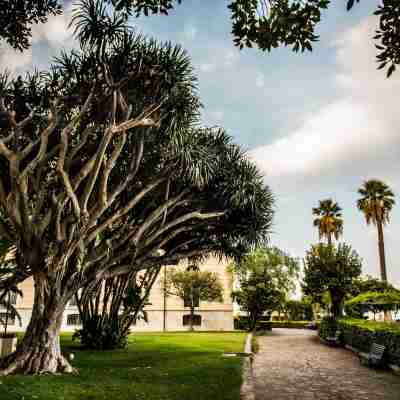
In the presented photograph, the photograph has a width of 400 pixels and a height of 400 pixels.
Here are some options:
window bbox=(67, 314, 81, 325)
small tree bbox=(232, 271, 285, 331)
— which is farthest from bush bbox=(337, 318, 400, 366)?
window bbox=(67, 314, 81, 325)

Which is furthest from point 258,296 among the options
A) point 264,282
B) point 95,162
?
point 95,162

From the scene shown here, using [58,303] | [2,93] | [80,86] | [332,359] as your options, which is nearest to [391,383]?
[332,359]

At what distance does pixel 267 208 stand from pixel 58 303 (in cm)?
802

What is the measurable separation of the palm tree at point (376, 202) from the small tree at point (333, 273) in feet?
38.5

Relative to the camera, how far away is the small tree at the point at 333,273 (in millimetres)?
25312

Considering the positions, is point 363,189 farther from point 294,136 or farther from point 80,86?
point 80,86

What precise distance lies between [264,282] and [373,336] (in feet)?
67.7

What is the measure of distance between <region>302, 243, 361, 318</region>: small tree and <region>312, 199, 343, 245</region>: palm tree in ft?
52.0

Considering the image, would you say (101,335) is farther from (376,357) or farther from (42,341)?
(376,357)

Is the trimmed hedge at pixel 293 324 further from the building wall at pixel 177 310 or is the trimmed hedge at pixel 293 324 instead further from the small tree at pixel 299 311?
the building wall at pixel 177 310

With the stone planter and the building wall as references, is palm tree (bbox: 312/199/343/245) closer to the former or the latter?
the building wall

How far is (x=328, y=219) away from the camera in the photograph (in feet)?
139

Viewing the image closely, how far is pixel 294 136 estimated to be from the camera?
1251 cm

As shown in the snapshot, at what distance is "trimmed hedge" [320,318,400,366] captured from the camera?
41.5 feet
